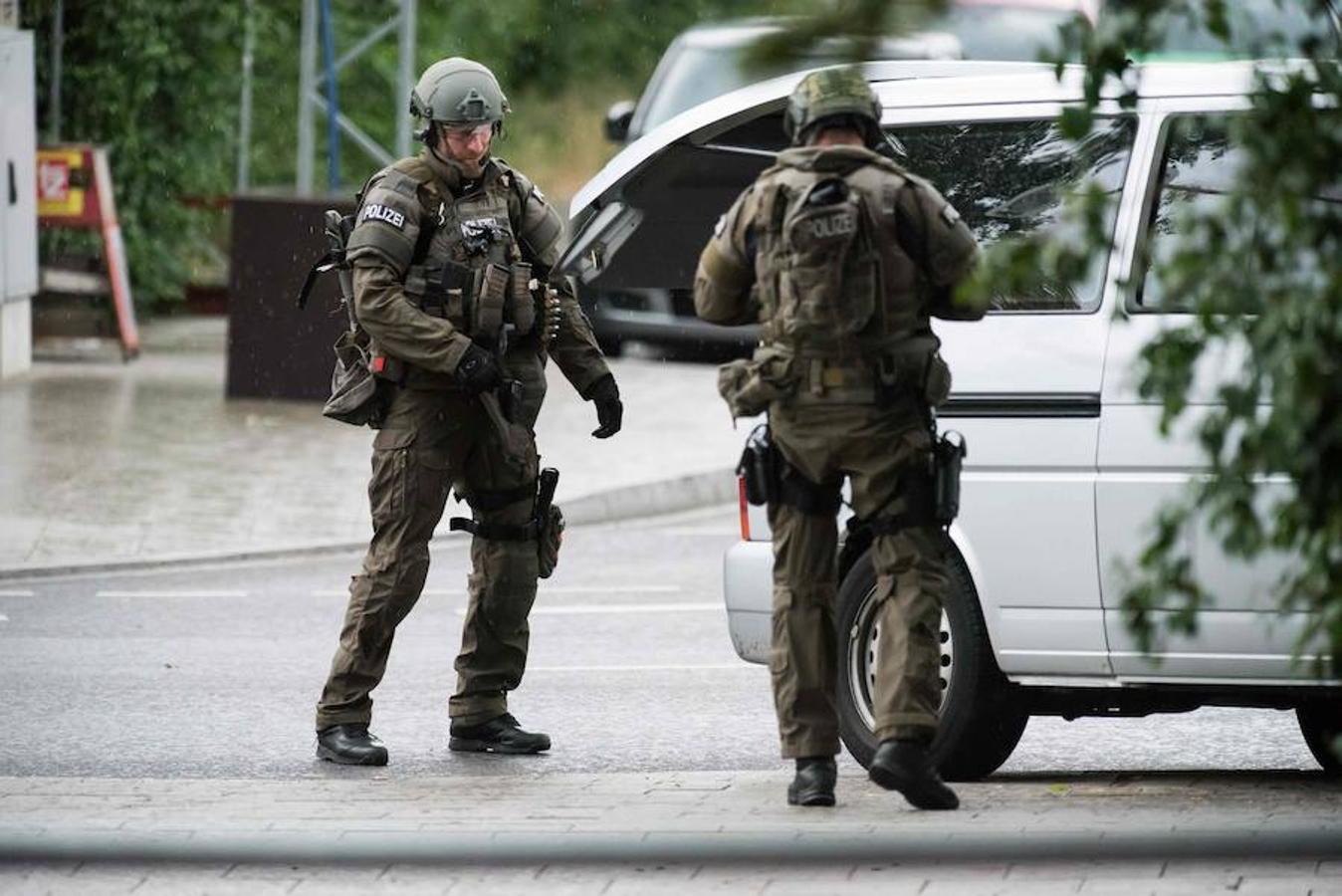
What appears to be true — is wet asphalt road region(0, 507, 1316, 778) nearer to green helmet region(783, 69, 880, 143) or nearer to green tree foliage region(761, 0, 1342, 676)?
green tree foliage region(761, 0, 1342, 676)

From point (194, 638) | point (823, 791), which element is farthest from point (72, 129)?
point (823, 791)

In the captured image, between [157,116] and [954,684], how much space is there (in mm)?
16608

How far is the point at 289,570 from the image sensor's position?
12.1 metres

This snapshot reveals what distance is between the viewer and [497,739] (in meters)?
7.52

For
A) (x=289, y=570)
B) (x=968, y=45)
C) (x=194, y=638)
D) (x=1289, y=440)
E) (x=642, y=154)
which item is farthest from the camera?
(x=289, y=570)

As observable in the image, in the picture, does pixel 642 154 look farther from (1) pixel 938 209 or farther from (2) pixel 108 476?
(2) pixel 108 476

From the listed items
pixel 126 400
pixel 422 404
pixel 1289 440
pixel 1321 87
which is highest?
pixel 1321 87

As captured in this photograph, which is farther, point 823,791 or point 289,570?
point 289,570

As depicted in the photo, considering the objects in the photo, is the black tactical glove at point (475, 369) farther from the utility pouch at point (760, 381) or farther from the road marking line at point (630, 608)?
the road marking line at point (630, 608)

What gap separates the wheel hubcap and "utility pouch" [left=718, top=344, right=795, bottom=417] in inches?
29.9

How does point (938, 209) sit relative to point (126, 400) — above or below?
above

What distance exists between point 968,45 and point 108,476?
40.0ft

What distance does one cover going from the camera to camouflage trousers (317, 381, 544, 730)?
23.8 feet

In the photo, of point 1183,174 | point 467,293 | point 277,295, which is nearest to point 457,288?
point 467,293
